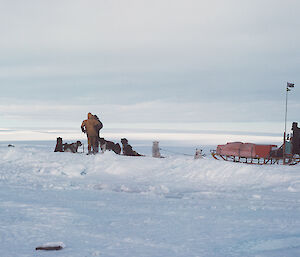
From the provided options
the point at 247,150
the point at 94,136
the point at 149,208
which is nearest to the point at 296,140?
the point at 247,150

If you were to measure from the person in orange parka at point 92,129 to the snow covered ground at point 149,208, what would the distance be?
3094 mm

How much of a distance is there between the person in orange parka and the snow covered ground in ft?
10.2

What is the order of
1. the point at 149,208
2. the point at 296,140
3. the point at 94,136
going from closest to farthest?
the point at 149,208, the point at 296,140, the point at 94,136

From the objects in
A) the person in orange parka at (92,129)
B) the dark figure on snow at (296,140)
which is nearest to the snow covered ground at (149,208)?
the person in orange parka at (92,129)

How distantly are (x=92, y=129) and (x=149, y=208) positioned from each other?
12647 mm

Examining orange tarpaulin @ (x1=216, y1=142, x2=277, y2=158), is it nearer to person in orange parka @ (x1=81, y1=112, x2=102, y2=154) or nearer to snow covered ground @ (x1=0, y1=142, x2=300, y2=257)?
snow covered ground @ (x1=0, y1=142, x2=300, y2=257)

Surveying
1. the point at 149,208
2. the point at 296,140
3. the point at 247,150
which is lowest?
the point at 149,208

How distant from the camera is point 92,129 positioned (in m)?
22.2

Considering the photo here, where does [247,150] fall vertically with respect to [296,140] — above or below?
below

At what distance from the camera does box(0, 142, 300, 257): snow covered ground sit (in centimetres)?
668

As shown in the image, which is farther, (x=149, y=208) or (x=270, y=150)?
(x=270, y=150)

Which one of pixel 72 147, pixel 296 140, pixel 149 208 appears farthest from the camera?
pixel 72 147

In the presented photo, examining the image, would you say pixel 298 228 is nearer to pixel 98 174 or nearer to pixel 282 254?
pixel 282 254

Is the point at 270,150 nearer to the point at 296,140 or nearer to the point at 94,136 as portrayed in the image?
the point at 296,140
